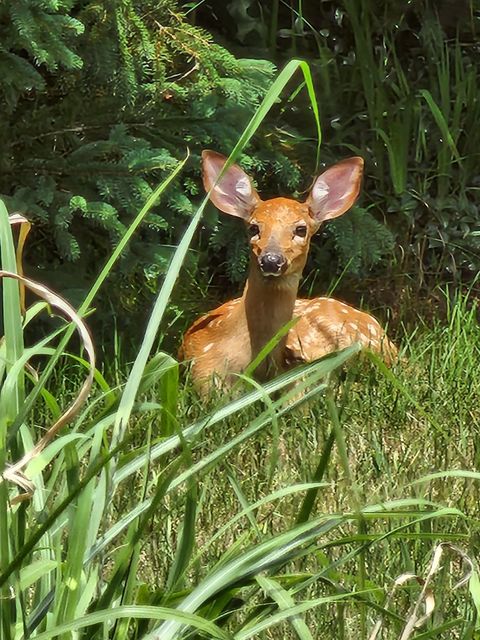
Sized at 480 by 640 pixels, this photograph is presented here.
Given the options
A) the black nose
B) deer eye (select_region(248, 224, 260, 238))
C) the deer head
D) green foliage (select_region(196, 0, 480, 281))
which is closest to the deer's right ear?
the deer head

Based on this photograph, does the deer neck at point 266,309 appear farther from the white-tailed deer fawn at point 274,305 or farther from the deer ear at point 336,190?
the deer ear at point 336,190

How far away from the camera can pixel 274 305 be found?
5.04 m

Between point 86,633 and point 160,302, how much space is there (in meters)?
0.57

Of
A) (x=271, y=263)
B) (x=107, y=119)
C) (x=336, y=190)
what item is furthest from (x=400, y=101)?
(x=271, y=263)

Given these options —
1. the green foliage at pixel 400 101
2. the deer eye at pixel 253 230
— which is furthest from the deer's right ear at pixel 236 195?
the green foliage at pixel 400 101

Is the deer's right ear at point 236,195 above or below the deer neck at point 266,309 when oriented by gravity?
above

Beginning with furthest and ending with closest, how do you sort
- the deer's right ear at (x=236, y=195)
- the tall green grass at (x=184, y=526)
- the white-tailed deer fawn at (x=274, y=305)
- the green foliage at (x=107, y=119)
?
the deer's right ear at (x=236, y=195), the white-tailed deer fawn at (x=274, y=305), the green foliage at (x=107, y=119), the tall green grass at (x=184, y=526)

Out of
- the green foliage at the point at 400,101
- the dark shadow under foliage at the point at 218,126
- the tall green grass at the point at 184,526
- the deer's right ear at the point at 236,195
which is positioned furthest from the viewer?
the green foliage at the point at 400,101

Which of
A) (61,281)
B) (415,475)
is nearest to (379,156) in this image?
(61,281)

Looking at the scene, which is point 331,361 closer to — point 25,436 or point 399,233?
point 25,436

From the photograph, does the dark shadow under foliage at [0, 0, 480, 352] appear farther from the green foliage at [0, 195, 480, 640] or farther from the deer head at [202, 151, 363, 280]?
the green foliage at [0, 195, 480, 640]

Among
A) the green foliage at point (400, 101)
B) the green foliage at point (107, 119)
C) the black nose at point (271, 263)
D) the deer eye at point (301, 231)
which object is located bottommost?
the green foliage at point (400, 101)

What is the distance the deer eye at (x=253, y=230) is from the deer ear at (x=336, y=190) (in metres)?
0.30

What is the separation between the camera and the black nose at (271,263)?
469cm
